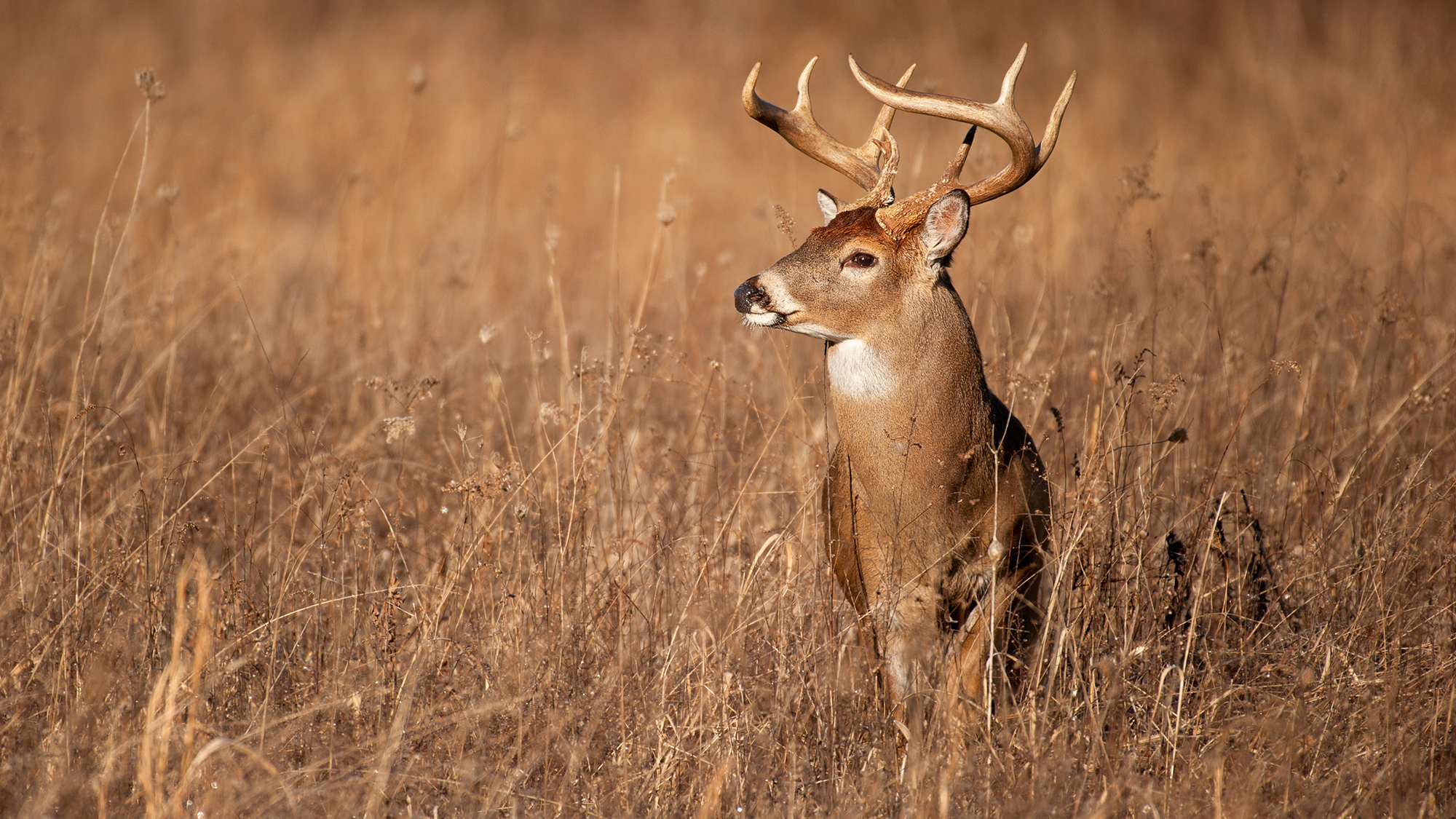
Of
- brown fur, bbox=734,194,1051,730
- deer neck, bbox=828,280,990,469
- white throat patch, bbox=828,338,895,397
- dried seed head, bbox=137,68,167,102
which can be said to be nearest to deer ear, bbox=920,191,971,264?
brown fur, bbox=734,194,1051,730

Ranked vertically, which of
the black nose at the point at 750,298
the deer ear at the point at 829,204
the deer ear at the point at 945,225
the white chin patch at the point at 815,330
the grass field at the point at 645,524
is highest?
the deer ear at the point at 829,204

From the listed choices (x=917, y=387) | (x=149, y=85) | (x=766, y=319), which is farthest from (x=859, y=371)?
(x=149, y=85)

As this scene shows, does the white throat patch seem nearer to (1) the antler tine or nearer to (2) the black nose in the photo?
(2) the black nose

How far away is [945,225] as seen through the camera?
348cm

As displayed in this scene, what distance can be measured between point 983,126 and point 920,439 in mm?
963

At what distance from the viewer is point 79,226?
834 centimetres

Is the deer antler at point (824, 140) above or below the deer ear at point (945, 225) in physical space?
above

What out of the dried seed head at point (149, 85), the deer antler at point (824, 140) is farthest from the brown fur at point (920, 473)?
the dried seed head at point (149, 85)

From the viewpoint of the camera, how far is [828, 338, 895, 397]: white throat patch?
11.5 feet

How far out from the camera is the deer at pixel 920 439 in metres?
3.41

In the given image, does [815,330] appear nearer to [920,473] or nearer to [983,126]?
[920,473]

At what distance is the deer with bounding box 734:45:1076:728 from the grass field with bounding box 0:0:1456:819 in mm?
148

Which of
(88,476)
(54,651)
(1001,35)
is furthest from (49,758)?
(1001,35)

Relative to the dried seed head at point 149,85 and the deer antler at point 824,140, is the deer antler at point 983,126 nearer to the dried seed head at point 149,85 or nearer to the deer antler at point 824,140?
the deer antler at point 824,140
